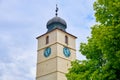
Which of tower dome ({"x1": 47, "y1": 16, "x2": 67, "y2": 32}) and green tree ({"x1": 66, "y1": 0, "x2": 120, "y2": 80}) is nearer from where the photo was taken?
green tree ({"x1": 66, "y1": 0, "x2": 120, "y2": 80})

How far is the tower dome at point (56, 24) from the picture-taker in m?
43.3

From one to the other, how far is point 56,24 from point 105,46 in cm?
3251

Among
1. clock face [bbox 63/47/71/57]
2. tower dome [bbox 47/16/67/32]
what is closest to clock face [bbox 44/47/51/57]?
clock face [bbox 63/47/71/57]

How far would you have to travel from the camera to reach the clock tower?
3931 centimetres

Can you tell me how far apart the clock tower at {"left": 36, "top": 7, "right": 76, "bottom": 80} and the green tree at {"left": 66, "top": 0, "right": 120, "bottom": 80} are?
81.0ft

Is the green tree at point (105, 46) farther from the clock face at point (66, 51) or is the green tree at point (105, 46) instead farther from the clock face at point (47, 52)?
the clock face at point (47, 52)

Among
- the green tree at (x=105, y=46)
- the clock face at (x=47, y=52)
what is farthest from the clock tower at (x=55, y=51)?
the green tree at (x=105, y=46)

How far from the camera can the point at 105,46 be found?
11000mm

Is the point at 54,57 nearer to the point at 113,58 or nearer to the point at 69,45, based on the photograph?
the point at 69,45

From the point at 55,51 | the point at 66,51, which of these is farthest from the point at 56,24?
the point at 55,51

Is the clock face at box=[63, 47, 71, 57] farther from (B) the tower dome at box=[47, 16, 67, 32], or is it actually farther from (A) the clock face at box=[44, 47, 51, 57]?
(B) the tower dome at box=[47, 16, 67, 32]

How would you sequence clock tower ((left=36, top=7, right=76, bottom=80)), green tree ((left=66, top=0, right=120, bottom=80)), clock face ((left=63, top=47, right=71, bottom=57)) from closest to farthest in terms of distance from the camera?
green tree ((left=66, top=0, right=120, bottom=80)) < clock tower ((left=36, top=7, right=76, bottom=80)) < clock face ((left=63, top=47, right=71, bottom=57))

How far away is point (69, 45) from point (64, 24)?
326 centimetres

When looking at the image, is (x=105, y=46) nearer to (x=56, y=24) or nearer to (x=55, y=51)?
(x=55, y=51)
